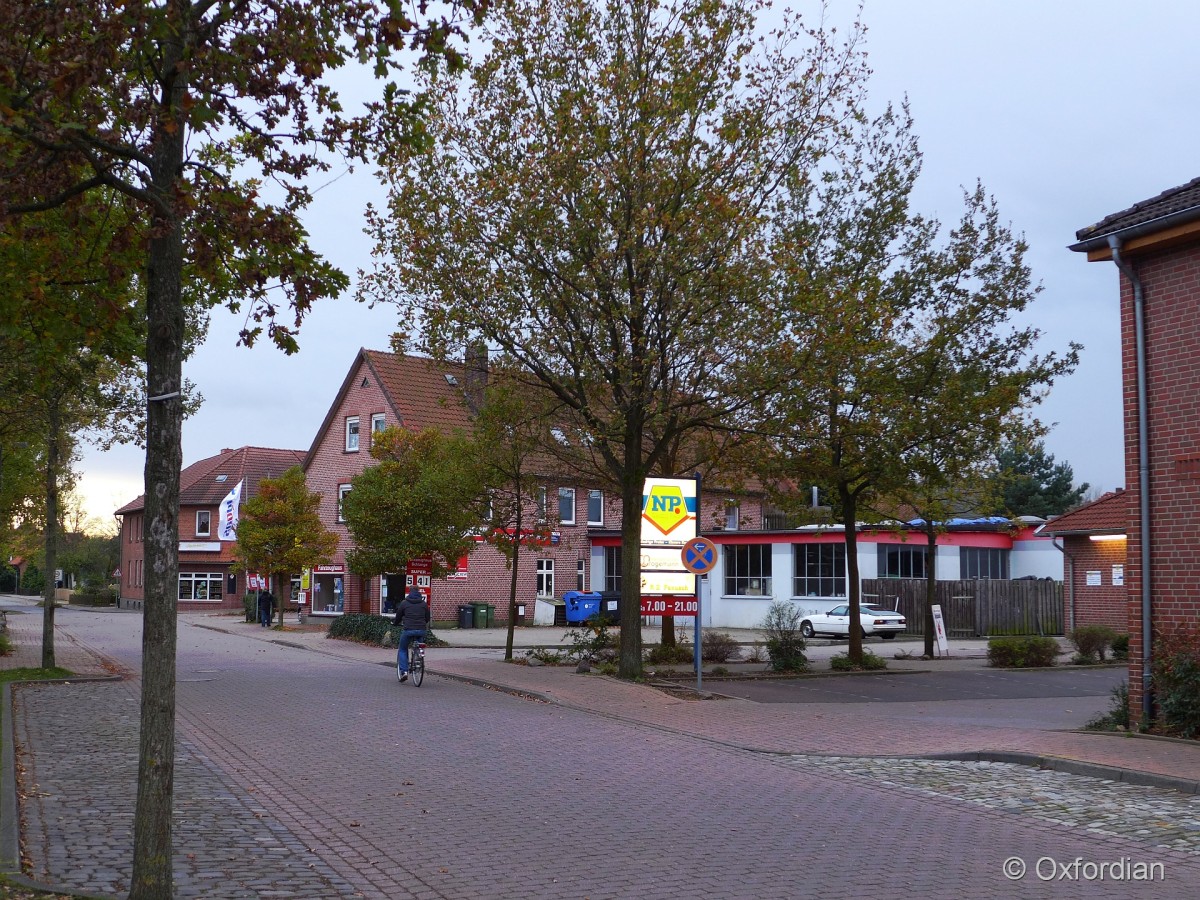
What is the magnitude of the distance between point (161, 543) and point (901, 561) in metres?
41.4

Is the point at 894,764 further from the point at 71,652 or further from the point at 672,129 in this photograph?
the point at 71,652

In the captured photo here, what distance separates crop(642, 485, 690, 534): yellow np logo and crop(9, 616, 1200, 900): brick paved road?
7246 mm

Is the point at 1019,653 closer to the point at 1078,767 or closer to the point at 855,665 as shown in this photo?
the point at 855,665

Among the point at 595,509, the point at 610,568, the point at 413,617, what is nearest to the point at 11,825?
the point at 413,617

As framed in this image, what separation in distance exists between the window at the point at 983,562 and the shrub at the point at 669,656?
22965mm

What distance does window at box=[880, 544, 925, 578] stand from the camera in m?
44.6

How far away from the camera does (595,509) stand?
51.8 m

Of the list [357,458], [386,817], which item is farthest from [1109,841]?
[357,458]

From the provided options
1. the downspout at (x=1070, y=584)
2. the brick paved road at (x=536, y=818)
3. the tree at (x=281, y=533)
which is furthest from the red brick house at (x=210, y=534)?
the brick paved road at (x=536, y=818)

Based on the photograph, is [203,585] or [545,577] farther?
[203,585]

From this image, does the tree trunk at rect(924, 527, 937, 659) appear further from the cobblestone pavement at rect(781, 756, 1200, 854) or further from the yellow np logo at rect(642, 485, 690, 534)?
the cobblestone pavement at rect(781, 756, 1200, 854)

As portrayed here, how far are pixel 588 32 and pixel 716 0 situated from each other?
87.9 inches

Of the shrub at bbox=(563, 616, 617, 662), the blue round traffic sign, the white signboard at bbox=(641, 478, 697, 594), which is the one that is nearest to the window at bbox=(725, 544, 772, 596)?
the shrub at bbox=(563, 616, 617, 662)

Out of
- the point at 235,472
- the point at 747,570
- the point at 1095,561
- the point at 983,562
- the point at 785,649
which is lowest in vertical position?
the point at 785,649
